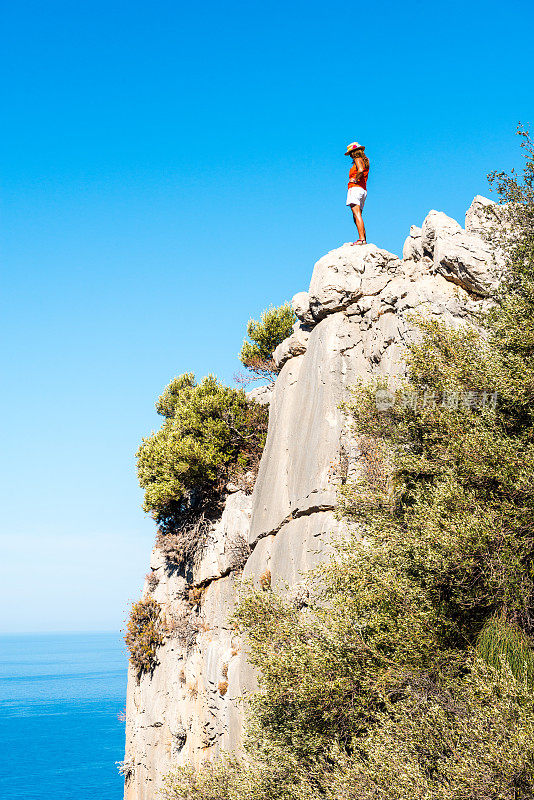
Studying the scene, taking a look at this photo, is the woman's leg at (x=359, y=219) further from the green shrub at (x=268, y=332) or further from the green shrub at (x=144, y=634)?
the green shrub at (x=144, y=634)

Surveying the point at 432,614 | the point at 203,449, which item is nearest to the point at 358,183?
the point at 203,449

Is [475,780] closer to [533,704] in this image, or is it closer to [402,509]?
[533,704]

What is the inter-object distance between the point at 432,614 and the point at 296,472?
39.3 ft

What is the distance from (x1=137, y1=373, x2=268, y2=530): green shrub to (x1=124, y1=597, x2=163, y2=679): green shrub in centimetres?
491

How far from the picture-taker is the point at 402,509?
19.0 metres

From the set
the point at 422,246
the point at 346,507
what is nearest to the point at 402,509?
the point at 346,507

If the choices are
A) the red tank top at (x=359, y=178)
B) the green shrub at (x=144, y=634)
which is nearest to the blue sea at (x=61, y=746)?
the green shrub at (x=144, y=634)

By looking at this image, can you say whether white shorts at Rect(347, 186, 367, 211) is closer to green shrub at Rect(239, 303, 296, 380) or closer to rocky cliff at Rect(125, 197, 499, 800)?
rocky cliff at Rect(125, 197, 499, 800)

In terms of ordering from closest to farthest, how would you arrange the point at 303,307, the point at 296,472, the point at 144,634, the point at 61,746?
the point at 296,472, the point at 303,307, the point at 144,634, the point at 61,746

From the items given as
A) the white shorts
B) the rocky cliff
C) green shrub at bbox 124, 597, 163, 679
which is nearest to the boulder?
the rocky cliff

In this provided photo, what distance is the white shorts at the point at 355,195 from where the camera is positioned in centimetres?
2928

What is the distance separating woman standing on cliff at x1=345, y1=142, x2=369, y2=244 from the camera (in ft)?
96.1

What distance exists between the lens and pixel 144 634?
1427 inches

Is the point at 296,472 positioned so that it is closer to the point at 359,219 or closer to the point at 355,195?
the point at 359,219
